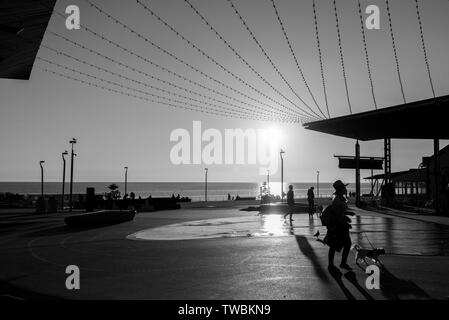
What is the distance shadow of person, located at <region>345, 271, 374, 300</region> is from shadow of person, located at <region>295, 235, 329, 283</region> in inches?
16.1

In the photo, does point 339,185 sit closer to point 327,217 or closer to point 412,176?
point 327,217

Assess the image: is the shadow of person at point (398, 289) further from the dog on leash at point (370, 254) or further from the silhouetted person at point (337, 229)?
the silhouetted person at point (337, 229)

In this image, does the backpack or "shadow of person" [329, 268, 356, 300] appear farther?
the backpack

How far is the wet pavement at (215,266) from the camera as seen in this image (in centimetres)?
762

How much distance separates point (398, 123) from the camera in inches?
1077

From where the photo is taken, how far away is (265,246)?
1321cm

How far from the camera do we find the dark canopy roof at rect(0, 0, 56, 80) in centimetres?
1266

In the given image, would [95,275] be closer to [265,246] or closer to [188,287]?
[188,287]

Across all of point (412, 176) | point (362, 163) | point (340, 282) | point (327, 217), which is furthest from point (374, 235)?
point (412, 176)

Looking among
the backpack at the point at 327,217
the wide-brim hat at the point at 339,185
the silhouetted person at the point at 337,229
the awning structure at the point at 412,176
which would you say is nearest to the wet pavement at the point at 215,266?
the silhouetted person at the point at 337,229

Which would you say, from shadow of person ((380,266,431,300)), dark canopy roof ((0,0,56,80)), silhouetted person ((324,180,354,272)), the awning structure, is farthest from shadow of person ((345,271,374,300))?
the awning structure

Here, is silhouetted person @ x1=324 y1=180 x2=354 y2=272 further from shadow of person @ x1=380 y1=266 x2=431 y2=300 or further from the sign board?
the sign board

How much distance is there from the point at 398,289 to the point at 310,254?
13.0 feet
